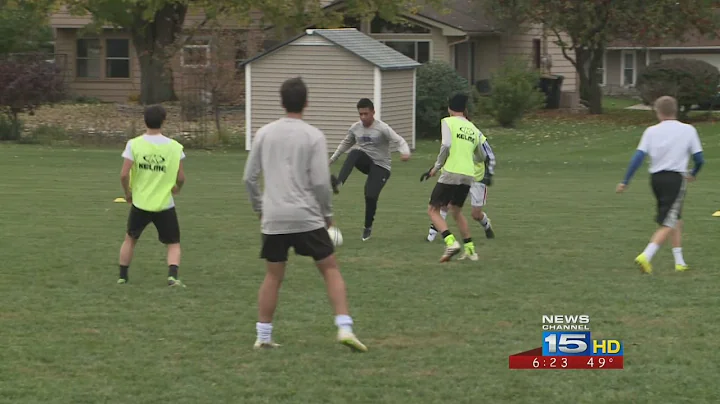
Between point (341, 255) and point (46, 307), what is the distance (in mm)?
3983

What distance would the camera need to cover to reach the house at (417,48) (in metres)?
46.3

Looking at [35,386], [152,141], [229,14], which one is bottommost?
[35,386]

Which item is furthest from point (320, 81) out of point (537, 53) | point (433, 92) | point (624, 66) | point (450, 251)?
point (624, 66)

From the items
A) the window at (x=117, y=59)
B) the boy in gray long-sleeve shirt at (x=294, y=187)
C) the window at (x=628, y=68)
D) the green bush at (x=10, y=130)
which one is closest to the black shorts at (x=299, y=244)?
the boy in gray long-sleeve shirt at (x=294, y=187)

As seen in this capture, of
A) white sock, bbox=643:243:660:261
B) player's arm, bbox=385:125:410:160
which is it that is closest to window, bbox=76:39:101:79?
player's arm, bbox=385:125:410:160

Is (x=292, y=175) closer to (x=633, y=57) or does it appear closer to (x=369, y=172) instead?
(x=369, y=172)

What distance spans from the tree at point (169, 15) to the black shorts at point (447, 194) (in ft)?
78.5

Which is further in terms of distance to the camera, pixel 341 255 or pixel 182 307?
pixel 341 255

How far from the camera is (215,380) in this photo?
279 inches

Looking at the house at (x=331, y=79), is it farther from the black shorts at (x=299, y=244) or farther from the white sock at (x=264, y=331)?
the black shorts at (x=299, y=244)

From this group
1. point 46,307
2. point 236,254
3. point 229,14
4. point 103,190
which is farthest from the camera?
point 229,14

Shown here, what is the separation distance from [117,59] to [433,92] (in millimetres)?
20456

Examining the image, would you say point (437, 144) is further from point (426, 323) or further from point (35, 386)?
point (35, 386)

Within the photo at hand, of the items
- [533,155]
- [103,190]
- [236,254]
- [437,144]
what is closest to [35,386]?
[236,254]
